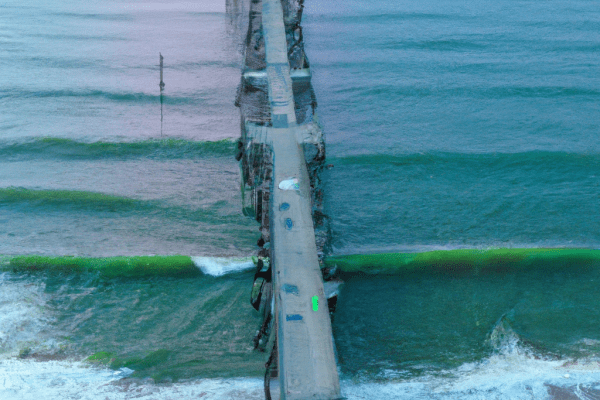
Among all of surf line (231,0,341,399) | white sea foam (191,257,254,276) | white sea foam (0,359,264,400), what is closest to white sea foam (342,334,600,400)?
white sea foam (0,359,264,400)

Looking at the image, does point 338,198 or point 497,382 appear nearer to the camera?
point 497,382

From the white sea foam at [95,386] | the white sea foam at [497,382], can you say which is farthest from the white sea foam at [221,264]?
the white sea foam at [497,382]

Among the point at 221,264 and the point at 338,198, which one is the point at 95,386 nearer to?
the point at 221,264

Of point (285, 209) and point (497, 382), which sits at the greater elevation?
point (285, 209)

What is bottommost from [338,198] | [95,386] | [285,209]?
[95,386]

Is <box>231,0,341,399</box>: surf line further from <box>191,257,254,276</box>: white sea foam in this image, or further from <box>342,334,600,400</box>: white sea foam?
<box>342,334,600,400</box>: white sea foam

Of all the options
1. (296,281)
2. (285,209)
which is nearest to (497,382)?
(296,281)
